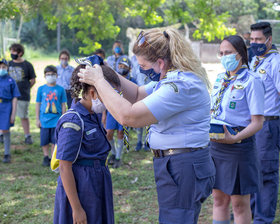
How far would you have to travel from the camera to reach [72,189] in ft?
9.04

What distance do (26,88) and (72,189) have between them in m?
6.46

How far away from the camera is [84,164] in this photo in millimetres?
2879

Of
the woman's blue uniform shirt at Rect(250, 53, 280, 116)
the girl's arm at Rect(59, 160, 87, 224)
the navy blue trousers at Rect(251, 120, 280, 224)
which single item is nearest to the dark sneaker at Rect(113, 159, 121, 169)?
the navy blue trousers at Rect(251, 120, 280, 224)

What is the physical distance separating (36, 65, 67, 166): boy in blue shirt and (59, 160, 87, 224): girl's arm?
4249 mm

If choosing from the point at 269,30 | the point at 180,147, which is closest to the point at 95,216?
the point at 180,147

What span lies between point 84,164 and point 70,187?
0.21 metres

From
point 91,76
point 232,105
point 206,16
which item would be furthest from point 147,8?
point 91,76

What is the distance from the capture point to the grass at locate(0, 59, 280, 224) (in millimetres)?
4923

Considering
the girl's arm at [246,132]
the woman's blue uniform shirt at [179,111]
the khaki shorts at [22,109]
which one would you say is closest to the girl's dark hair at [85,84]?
the woman's blue uniform shirt at [179,111]

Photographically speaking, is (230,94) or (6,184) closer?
(230,94)

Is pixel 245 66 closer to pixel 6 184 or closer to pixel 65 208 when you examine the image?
pixel 65 208

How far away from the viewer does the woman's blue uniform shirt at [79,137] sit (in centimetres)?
274

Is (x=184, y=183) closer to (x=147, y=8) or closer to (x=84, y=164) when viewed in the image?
(x=84, y=164)

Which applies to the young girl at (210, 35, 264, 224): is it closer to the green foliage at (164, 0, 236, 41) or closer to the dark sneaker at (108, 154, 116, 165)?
the dark sneaker at (108, 154, 116, 165)
